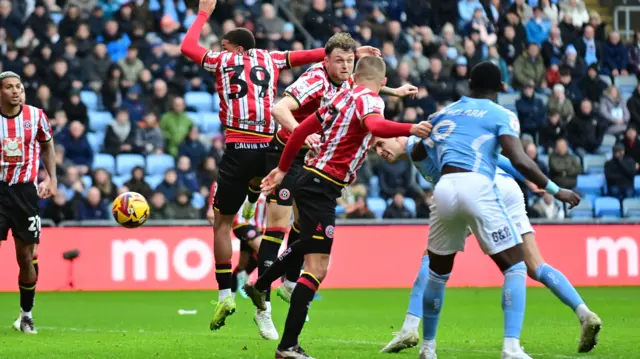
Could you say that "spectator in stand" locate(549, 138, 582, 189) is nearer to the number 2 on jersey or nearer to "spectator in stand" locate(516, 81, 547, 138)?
"spectator in stand" locate(516, 81, 547, 138)

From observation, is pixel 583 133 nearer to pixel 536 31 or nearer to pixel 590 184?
pixel 590 184

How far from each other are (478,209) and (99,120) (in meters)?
14.1

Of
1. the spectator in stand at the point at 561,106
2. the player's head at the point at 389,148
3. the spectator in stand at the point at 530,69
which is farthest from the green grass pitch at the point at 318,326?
the spectator in stand at the point at 530,69

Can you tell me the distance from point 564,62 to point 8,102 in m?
15.3

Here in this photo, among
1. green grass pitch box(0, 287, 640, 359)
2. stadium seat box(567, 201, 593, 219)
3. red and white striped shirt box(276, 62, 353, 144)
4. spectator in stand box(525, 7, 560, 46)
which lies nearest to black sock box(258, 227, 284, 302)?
green grass pitch box(0, 287, 640, 359)

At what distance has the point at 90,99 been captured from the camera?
69.1ft

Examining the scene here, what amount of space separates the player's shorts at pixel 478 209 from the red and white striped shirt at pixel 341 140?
807mm

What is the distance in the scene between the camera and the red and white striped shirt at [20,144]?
11188 mm

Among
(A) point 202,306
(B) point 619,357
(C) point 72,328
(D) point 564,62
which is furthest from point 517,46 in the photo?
(B) point 619,357

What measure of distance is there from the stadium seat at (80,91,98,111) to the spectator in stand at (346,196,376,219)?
5405 millimetres

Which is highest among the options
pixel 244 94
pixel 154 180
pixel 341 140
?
pixel 244 94

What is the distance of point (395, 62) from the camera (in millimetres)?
22578

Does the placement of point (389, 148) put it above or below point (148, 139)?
above

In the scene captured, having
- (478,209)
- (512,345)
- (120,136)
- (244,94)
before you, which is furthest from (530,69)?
(512,345)
